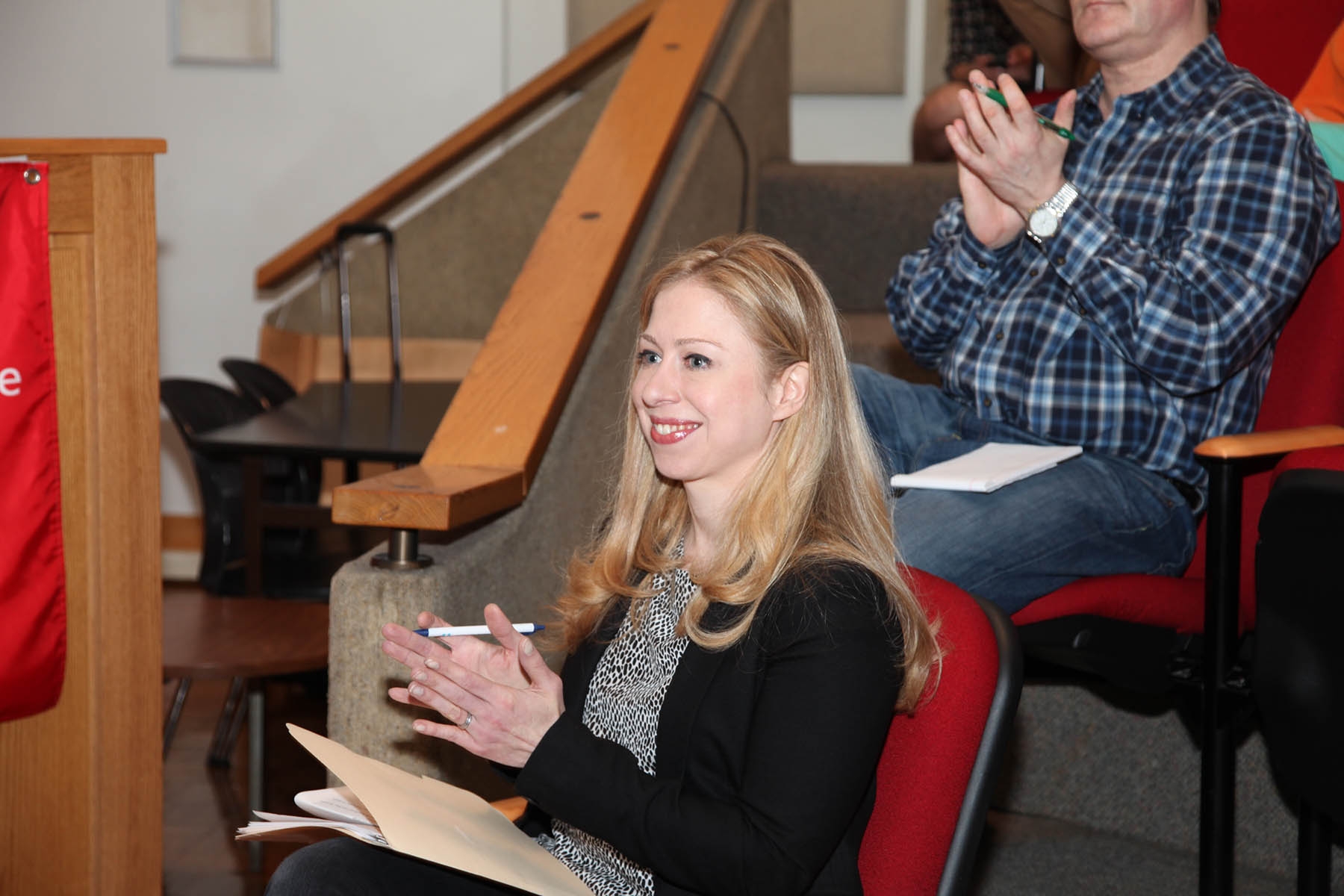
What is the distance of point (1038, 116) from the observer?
190 centimetres

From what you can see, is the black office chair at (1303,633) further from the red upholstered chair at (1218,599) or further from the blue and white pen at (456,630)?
the blue and white pen at (456,630)

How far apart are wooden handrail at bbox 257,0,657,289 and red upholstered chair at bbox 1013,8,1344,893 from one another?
2.54 m

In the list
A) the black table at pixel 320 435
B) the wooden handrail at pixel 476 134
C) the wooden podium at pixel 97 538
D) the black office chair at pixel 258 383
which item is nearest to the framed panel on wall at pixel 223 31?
the wooden handrail at pixel 476 134

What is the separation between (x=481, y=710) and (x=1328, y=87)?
1709 millimetres

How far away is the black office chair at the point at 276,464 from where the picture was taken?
12.4ft

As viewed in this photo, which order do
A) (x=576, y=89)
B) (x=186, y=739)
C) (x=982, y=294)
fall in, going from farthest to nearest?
1. (x=576, y=89)
2. (x=186, y=739)
3. (x=982, y=294)

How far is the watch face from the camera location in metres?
1.88

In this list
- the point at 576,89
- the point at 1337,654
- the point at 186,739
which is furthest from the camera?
the point at 576,89

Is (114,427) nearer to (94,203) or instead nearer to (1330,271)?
(94,203)

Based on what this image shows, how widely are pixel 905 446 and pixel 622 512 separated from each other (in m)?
0.72

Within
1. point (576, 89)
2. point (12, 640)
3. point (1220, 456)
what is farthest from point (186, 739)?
point (1220, 456)

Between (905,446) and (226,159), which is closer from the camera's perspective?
(905,446)

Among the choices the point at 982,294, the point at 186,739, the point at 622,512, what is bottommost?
the point at 186,739

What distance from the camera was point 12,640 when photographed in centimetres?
177
